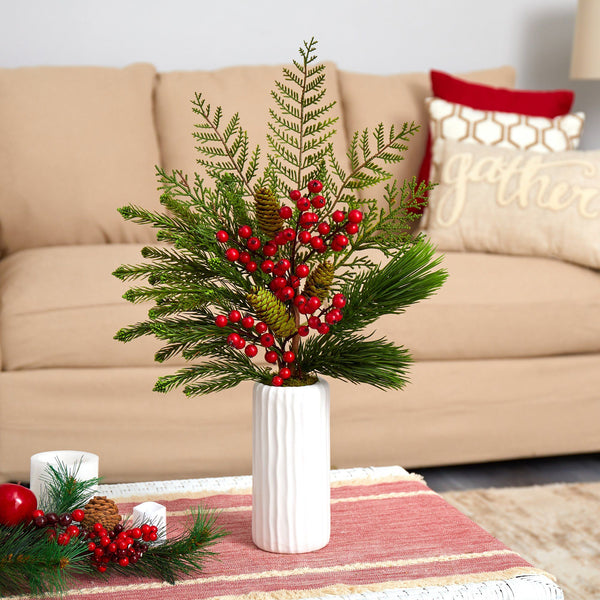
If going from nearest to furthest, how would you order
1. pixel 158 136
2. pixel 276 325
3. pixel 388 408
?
pixel 276 325
pixel 388 408
pixel 158 136

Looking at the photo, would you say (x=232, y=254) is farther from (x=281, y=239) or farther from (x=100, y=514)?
(x=100, y=514)

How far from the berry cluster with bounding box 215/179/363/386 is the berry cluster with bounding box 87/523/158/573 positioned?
0.20 m

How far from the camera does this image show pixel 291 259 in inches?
32.6

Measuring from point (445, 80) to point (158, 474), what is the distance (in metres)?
1.47

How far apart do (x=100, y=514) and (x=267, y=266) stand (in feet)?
0.98

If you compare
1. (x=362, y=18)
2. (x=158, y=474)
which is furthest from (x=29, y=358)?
(x=362, y=18)

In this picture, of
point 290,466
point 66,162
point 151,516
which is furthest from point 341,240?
point 66,162

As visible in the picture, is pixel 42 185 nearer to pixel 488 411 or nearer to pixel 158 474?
pixel 158 474

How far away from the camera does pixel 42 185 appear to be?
2217 millimetres

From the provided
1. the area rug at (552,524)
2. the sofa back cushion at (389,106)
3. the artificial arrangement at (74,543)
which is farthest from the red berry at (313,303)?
the sofa back cushion at (389,106)

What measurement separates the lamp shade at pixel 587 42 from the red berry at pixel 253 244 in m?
2.22

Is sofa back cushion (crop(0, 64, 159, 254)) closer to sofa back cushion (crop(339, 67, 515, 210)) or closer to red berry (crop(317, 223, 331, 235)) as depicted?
sofa back cushion (crop(339, 67, 515, 210))

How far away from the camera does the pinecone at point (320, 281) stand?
805 mm

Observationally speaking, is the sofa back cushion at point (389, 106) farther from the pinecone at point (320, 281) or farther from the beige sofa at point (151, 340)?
the pinecone at point (320, 281)
